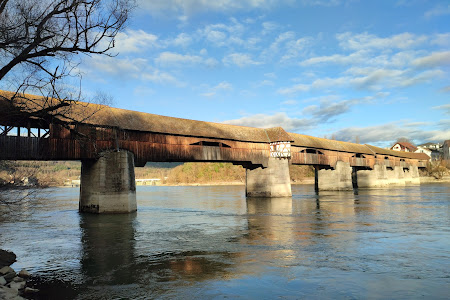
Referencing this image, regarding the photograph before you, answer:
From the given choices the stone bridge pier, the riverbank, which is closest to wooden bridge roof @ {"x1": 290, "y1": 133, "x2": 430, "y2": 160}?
the stone bridge pier

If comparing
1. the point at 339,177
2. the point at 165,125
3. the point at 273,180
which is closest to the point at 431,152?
the point at 339,177

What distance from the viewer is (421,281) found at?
284 inches

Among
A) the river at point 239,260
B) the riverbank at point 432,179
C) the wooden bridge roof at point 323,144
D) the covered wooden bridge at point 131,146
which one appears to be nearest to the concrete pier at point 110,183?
the covered wooden bridge at point 131,146

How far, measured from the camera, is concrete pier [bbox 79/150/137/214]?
20.8m

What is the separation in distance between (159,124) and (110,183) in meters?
6.59

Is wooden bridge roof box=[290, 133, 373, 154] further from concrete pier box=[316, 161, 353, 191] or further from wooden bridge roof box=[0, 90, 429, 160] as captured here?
concrete pier box=[316, 161, 353, 191]

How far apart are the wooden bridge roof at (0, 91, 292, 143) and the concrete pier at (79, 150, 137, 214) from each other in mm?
2294

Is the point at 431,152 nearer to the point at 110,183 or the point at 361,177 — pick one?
the point at 361,177

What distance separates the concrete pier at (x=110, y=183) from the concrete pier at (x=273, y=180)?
16.4 meters

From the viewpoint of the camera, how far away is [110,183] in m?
20.8

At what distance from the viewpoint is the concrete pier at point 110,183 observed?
20.8m

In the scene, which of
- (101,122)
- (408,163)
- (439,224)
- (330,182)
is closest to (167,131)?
(101,122)

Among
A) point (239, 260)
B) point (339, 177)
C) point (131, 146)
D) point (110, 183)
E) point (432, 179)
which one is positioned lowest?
point (432, 179)

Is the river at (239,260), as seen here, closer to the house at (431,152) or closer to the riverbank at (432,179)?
the riverbank at (432,179)
